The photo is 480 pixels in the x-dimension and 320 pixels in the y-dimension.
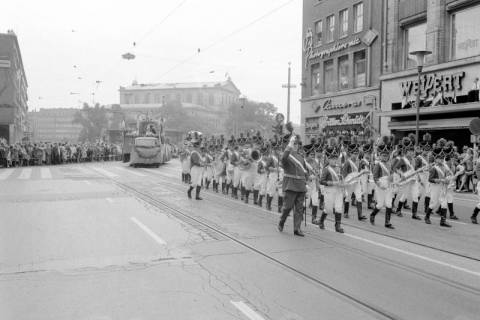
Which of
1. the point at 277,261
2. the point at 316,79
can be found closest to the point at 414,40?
the point at 316,79

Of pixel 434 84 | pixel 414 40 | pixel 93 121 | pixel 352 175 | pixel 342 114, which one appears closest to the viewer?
pixel 352 175

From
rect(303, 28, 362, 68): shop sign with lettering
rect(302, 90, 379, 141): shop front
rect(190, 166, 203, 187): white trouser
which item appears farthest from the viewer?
rect(303, 28, 362, 68): shop sign with lettering

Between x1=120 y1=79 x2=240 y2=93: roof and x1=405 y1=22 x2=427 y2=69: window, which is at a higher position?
x1=120 y1=79 x2=240 y2=93: roof

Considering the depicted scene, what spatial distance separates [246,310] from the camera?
506 cm

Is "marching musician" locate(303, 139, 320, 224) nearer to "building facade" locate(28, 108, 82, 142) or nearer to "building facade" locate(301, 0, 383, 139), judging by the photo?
"building facade" locate(301, 0, 383, 139)

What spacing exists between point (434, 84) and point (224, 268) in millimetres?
21817

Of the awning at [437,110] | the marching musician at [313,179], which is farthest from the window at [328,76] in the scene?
the marching musician at [313,179]

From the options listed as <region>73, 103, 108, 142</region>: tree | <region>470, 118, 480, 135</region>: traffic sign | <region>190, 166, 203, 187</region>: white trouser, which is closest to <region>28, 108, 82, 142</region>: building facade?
<region>73, 103, 108, 142</region>: tree

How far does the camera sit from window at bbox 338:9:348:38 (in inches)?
1307

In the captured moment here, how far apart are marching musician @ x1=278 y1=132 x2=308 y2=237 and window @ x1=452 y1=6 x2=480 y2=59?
17679 mm

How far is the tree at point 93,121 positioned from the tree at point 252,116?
28.2m

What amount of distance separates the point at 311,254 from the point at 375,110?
2374 centimetres

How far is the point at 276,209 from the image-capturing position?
1288cm

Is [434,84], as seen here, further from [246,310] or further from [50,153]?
[50,153]
